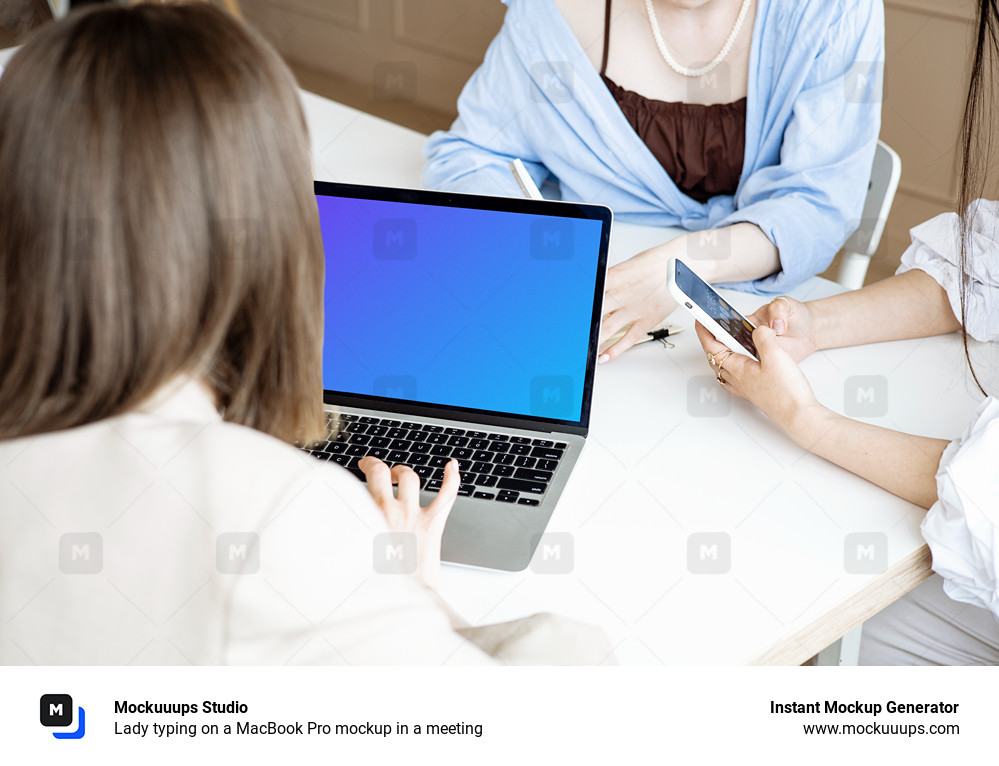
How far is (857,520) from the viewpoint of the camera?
29.6 inches

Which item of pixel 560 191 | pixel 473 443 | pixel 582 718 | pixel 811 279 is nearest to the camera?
pixel 582 718

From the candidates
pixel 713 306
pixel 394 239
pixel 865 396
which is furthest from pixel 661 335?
pixel 394 239

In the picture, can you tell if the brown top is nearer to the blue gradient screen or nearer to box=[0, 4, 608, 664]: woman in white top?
the blue gradient screen

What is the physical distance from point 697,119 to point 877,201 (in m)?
0.29

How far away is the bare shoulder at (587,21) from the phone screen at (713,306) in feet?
1.75

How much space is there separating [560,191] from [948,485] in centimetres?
81

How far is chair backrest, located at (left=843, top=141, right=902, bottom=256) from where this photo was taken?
1.28 meters

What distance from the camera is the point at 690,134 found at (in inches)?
50.1

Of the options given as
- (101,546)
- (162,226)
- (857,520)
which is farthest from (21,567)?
(857,520)

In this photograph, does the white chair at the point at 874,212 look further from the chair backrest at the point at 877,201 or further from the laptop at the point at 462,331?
the laptop at the point at 462,331

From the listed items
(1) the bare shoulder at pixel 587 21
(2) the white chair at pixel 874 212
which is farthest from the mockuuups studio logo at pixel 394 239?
(2) the white chair at pixel 874 212

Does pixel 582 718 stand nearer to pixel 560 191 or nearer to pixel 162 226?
pixel 162 226

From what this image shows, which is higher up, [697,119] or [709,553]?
[697,119]

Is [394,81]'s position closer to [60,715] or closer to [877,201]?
[877,201]
